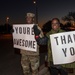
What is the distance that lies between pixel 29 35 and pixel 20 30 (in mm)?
380

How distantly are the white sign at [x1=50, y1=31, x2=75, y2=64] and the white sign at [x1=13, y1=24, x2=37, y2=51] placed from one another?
111 cm

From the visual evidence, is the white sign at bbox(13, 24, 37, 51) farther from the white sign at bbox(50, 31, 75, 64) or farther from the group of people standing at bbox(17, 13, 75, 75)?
the white sign at bbox(50, 31, 75, 64)

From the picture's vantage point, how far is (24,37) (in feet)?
24.2

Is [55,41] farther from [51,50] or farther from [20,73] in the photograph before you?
[20,73]

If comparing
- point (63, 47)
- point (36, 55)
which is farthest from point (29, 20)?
point (63, 47)

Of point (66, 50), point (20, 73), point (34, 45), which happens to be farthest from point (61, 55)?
point (20, 73)

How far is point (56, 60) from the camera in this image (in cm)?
590

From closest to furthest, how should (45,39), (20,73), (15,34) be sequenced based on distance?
(45,39) → (15,34) → (20,73)

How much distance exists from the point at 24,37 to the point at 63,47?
1672mm

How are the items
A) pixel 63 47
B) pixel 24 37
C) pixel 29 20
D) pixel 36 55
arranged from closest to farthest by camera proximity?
pixel 63 47, pixel 29 20, pixel 36 55, pixel 24 37

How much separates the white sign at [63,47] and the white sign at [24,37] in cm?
111

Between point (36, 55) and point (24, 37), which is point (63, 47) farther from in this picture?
point (24, 37)

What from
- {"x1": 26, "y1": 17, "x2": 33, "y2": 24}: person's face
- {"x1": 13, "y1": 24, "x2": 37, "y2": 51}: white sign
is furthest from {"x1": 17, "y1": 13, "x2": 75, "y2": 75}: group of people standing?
{"x1": 13, "y1": 24, "x2": 37, "y2": 51}: white sign

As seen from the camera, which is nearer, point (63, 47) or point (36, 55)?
point (63, 47)
